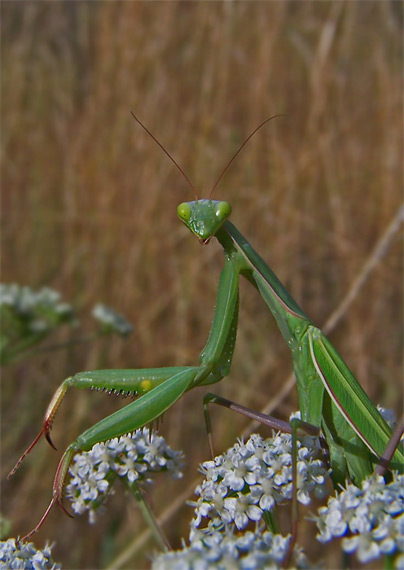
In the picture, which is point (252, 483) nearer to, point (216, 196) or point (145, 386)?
point (145, 386)

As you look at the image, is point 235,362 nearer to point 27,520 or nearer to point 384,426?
point 27,520

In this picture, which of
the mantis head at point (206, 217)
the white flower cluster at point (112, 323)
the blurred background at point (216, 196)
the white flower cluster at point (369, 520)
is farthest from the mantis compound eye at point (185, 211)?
the blurred background at point (216, 196)

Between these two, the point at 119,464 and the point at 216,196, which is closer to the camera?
the point at 119,464

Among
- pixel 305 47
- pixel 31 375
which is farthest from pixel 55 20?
pixel 31 375

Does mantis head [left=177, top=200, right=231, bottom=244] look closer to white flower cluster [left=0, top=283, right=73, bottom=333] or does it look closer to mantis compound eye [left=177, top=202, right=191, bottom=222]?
mantis compound eye [left=177, top=202, right=191, bottom=222]

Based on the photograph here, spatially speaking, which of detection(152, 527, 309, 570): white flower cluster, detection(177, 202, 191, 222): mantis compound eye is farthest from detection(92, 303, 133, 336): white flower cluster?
detection(152, 527, 309, 570): white flower cluster

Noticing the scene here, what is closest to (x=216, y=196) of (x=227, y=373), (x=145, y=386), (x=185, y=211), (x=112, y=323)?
(x=112, y=323)
